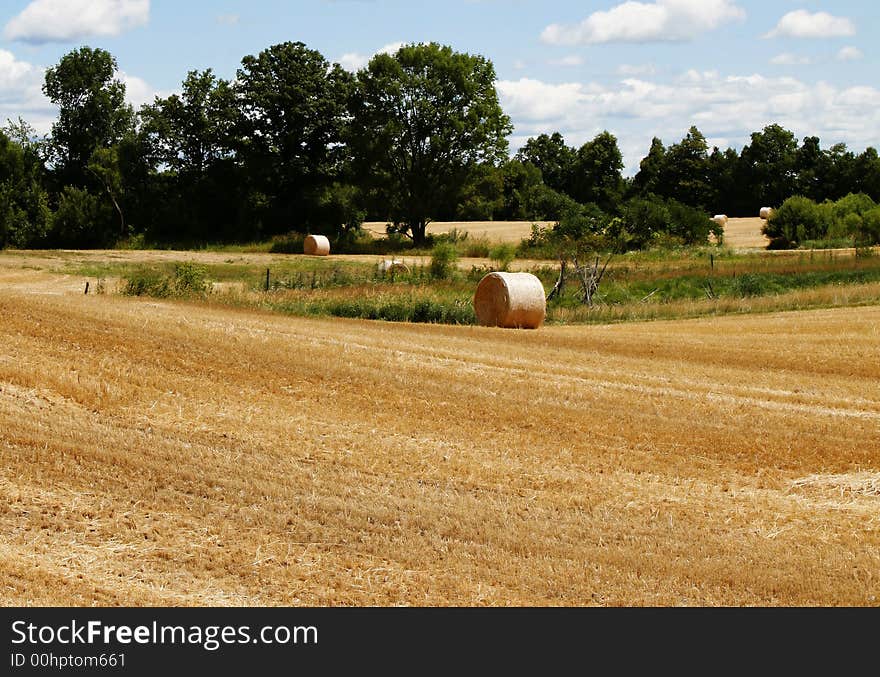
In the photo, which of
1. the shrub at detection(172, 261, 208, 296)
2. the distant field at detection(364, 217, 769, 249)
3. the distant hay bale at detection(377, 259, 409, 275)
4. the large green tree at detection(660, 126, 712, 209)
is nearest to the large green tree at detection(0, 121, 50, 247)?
the distant field at detection(364, 217, 769, 249)

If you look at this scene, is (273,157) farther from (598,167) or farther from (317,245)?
(598,167)

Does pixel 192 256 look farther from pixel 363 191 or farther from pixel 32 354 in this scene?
pixel 32 354

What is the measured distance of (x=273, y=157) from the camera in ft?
213

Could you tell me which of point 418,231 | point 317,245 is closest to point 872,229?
point 418,231

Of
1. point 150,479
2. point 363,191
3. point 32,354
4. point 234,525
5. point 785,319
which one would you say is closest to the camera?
point 234,525

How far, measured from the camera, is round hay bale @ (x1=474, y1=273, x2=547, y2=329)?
25922mm

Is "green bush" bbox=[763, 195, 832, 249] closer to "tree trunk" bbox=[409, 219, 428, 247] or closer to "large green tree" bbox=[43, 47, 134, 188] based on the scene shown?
"tree trunk" bbox=[409, 219, 428, 247]

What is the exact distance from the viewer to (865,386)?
17.4 metres

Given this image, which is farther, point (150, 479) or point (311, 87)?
point (311, 87)

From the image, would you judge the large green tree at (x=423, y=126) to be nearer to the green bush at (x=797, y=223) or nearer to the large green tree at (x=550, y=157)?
the green bush at (x=797, y=223)

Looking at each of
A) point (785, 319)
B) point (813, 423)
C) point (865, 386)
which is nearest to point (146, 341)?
point (813, 423)

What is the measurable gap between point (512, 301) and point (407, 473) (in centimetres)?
A: 1472

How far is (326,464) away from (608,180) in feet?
295

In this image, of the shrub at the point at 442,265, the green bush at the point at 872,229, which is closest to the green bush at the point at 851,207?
the green bush at the point at 872,229
